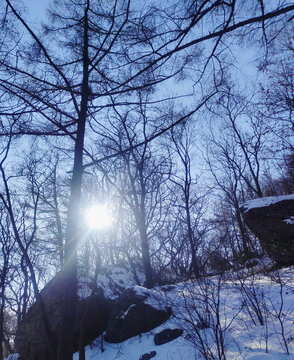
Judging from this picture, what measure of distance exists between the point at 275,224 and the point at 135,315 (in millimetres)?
6129

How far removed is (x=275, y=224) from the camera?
26.2 ft

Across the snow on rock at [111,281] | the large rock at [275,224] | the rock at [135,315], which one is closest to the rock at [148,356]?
the rock at [135,315]

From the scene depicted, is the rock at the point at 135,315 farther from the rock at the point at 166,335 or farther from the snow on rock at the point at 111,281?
the snow on rock at the point at 111,281

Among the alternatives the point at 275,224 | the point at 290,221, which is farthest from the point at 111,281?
the point at 290,221

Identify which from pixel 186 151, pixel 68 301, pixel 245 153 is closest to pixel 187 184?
pixel 186 151

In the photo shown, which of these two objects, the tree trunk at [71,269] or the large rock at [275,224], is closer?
the tree trunk at [71,269]

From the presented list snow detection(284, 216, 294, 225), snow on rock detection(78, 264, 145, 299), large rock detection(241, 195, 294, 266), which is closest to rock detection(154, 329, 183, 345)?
snow on rock detection(78, 264, 145, 299)

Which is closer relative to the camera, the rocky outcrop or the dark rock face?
the rocky outcrop

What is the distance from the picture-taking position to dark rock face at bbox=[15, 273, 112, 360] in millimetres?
6062

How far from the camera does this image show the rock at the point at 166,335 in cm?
442

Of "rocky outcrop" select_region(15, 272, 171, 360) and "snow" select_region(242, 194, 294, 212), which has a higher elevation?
"snow" select_region(242, 194, 294, 212)

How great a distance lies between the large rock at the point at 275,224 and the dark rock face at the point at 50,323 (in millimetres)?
6070

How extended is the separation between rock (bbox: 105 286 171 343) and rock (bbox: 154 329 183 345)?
719mm

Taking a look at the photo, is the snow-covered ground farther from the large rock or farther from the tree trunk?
the large rock
